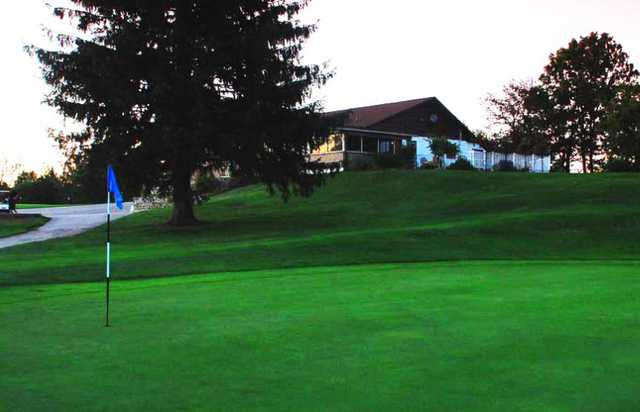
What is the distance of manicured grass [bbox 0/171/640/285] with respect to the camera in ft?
57.7

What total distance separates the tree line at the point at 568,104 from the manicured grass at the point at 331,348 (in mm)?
59627

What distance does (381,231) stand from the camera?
76.5ft

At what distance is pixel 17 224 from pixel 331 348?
30.1m

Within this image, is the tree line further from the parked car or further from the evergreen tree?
the parked car

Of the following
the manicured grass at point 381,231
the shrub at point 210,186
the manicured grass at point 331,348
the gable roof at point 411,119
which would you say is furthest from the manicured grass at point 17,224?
the gable roof at point 411,119

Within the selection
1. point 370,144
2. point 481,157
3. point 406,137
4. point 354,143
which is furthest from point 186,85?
point 481,157

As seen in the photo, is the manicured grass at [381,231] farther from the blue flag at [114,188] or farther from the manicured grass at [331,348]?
the blue flag at [114,188]

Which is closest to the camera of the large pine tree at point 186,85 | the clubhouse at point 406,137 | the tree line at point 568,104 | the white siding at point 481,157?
the large pine tree at point 186,85

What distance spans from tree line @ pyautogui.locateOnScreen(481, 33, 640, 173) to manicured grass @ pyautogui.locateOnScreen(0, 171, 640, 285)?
3095cm

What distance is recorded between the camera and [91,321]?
814 cm

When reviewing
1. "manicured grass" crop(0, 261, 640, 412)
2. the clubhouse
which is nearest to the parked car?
the clubhouse

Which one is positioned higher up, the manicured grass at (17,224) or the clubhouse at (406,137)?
Result: the clubhouse at (406,137)

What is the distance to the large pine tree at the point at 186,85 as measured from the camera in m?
26.7

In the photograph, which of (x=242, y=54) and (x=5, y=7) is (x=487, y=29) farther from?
(x=5, y=7)
